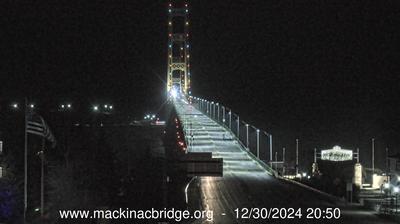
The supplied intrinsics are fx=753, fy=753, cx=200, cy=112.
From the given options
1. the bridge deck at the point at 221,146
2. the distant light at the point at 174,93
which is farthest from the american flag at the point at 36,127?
the distant light at the point at 174,93

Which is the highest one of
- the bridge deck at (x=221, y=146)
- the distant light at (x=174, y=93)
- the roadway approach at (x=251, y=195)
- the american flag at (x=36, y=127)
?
the distant light at (x=174, y=93)

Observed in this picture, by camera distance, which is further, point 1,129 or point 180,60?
point 180,60

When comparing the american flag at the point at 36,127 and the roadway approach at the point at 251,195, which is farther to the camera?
the roadway approach at the point at 251,195

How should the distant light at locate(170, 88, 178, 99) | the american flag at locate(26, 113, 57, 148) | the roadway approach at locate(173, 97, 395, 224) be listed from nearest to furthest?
the american flag at locate(26, 113, 57, 148) < the roadway approach at locate(173, 97, 395, 224) < the distant light at locate(170, 88, 178, 99)

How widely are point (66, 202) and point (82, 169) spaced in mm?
6298

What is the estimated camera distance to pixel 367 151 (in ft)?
306

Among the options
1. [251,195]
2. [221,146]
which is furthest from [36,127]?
[221,146]

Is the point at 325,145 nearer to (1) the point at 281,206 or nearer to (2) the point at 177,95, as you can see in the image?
(2) the point at 177,95

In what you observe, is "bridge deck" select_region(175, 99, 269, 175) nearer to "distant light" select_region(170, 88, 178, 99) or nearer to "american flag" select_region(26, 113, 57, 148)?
"american flag" select_region(26, 113, 57, 148)

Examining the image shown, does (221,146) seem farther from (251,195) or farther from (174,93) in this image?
(174,93)

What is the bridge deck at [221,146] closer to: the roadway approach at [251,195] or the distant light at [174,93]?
the roadway approach at [251,195]

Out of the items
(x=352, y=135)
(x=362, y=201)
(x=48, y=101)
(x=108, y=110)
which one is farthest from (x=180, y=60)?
(x=362, y=201)

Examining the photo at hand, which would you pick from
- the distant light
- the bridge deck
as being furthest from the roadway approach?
the distant light

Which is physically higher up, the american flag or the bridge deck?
the american flag
